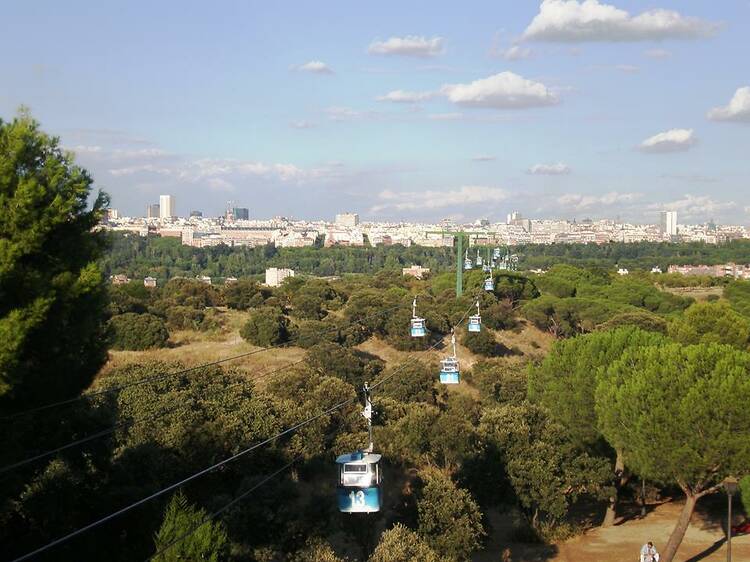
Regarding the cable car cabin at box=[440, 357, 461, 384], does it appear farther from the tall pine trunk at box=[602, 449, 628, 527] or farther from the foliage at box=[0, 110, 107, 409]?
the foliage at box=[0, 110, 107, 409]

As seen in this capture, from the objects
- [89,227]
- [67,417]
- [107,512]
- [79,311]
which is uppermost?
[89,227]

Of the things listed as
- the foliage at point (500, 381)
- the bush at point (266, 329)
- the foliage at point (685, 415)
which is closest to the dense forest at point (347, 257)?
the bush at point (266, 329)

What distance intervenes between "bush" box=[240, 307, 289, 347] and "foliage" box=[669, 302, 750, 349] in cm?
1701

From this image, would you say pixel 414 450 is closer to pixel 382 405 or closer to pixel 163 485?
pixel 382 405

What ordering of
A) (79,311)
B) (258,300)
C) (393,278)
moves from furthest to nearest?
(393,278), (258,300), (79,311)

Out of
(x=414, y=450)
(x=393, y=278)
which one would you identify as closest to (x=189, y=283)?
(x=393, y=278)

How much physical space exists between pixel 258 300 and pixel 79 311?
38.8 metres

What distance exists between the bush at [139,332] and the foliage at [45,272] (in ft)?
87.4

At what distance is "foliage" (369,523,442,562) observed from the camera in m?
13.9

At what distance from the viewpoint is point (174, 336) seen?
4144 centimetres

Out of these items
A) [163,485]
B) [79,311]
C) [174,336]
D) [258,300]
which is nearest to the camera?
[79,311]

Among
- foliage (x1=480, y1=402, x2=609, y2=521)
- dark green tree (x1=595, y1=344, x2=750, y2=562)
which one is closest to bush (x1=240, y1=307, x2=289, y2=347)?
foliage (x1=480, y1=402, x2=609, y2=521)

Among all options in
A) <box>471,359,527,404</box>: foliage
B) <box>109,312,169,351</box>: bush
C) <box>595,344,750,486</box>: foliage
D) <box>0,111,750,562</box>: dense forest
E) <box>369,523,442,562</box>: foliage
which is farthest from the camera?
<box>109,312,169,351</box>: bush

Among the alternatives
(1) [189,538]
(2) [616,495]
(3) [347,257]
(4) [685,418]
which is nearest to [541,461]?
(2) [616,495]
